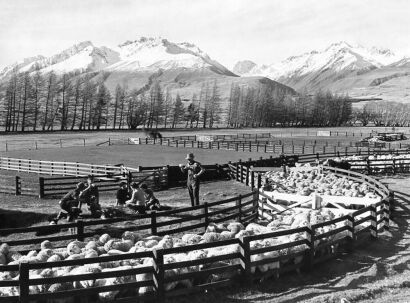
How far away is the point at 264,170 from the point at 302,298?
63.5 ft

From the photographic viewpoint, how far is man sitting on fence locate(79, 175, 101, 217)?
16906 mm

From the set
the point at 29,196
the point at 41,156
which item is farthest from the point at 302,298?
the point at 41,156

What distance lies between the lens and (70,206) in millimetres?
16531

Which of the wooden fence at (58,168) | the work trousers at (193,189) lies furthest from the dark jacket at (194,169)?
the wooden fence at (58,168)

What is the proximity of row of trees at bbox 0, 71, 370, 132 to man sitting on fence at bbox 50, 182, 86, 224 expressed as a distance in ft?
280

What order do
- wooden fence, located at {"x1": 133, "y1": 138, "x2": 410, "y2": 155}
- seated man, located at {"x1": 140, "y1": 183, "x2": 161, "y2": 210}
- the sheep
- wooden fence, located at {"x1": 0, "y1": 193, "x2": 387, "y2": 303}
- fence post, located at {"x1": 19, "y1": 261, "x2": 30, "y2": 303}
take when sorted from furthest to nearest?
wooden fence, located at {"x1": 133, "y1": 138, "x2": 410, "y2": 155} → seated man, located at {"x1": 140, "y1": 183, "x2": 161, "y2": 210} → the sheep → wooden fence, located at {"x1": 0, "y1": 193, "x2": 387, "y2": 303} → fence post, located at {"x1": 19, "y1": 261, "x2": 30, "y2": 303}

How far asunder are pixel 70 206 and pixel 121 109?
11667 centimetres

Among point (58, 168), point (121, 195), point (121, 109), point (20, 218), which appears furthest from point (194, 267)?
point (121, 109)

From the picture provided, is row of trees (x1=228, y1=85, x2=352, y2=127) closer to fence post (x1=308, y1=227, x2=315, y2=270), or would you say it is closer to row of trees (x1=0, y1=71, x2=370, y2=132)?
row of trees (x1=0, y1=71, x2=370, y2=132)

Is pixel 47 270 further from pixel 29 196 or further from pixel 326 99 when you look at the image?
pixel 326 99

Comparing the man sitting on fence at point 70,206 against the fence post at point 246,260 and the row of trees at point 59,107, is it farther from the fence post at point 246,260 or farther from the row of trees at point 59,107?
the row of trees at point 59,107

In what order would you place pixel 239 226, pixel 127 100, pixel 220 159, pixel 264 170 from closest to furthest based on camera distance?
pixel 239 226, pixel 264 170, pixel 220 159, pixel 127 100

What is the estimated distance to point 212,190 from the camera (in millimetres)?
24266

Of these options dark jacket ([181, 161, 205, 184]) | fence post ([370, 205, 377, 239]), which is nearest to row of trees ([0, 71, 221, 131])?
dark jacket ([181, 161, 205, 184])
